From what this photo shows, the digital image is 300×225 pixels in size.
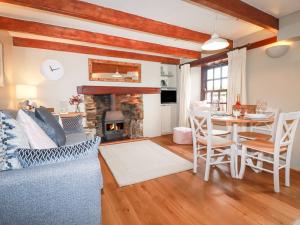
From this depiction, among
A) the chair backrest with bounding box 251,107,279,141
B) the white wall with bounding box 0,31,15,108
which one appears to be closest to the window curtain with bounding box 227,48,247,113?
the chair backrest with bounding box 251,107,279,141

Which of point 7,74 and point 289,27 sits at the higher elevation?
point 289,27

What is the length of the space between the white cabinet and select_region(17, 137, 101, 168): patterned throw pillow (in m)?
4.15

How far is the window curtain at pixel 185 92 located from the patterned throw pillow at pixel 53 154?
12.7 feet

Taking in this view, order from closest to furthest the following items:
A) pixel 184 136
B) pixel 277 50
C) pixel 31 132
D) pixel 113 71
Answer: pixel 31 132 < pixel 277 50 < pixel 184 136 < pixel 113 71

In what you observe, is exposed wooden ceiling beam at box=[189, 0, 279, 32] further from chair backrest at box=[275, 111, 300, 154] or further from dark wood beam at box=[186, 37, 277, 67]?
chair backrest at box=[275, 111, 300, 154]

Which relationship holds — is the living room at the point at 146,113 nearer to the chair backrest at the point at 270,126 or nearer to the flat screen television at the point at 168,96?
the chair backrest at the point at 270,126

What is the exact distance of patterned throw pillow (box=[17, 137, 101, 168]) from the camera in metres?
0.93

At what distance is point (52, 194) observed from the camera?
862mm

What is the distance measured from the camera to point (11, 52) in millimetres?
3162

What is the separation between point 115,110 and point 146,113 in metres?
0.90

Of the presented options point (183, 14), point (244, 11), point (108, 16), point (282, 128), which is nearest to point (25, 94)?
point (108, 16)

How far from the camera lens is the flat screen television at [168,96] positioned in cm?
520

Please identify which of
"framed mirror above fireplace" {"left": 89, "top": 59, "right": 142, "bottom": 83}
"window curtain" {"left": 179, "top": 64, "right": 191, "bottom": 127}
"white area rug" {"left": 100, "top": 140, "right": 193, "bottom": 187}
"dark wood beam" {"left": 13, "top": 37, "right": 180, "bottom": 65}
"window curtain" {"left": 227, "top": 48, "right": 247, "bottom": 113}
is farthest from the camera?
"window curtain" {"left": 179, "top": 64, "right": 191, "bottom": 127}

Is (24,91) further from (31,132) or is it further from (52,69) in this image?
(31,132)
